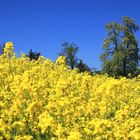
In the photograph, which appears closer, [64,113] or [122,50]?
[64,113]

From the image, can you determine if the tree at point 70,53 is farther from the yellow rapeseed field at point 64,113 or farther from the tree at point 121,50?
the yellow rapeseed field at point 64,113

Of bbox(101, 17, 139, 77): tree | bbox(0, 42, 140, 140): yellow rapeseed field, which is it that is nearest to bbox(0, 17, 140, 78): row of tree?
bbox(101, 17, 139, 77): tree

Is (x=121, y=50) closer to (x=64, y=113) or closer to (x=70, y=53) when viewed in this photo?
(x=70, y=53)

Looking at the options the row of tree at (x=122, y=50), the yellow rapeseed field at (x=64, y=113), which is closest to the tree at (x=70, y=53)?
the row of tree at (x=122, y=50)

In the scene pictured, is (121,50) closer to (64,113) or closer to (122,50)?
(122,50)

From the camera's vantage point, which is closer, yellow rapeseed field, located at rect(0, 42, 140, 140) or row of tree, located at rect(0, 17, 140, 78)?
yellow rapeseed field, located at rect(0, 42, 140, 140)

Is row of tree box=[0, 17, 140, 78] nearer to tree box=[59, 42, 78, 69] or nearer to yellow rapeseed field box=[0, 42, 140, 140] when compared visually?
tree box=[59, 42, 78, 69]

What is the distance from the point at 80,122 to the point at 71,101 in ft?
1.62

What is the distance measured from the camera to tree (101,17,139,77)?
226ft

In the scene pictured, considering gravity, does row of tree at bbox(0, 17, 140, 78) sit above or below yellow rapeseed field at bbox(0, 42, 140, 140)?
above

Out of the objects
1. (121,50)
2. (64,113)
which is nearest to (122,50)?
(121,50)

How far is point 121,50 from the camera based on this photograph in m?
71.1

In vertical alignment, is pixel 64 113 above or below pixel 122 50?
below

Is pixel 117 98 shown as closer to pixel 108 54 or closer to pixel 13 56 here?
pixel 13 56
